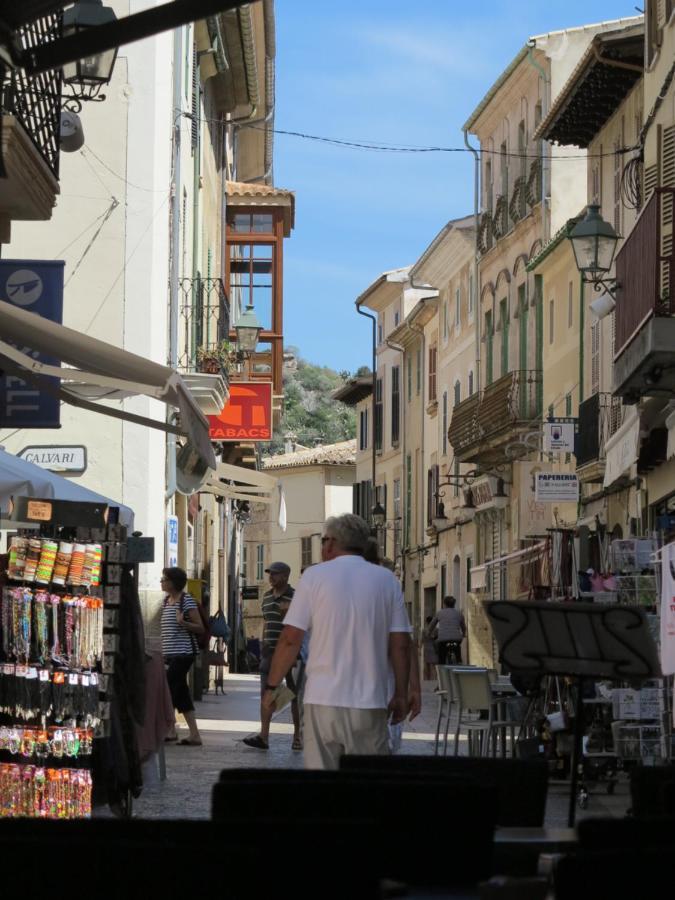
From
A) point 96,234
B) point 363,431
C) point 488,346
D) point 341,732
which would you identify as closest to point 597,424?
point 96,234

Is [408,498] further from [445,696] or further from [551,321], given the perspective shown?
[445,696]

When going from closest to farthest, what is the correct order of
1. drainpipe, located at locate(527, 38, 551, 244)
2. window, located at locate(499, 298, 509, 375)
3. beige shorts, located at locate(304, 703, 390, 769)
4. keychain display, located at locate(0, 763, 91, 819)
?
beige shorts, located at locate(304, 703, 390, 769), keychain display, located at locate(0, 763, 91, 819), drainpipe, located at locate(527, 38, 551, 244), window, located at locate(499, 298, 509, 375)

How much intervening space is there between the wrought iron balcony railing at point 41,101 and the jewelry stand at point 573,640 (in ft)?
20.0

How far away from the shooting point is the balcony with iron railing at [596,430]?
2828cm

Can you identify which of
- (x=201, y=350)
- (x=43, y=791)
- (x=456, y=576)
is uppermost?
(x=201, y=350)

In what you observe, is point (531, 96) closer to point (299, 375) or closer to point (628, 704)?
point (628, 704)

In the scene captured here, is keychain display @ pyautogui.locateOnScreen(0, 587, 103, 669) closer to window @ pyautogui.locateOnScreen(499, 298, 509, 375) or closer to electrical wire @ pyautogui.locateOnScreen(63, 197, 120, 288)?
electrical wire @ pyautogui.locateOnScreen(63, 197, 120, 288)

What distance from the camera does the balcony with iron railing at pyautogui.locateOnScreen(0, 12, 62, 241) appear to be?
12055mm

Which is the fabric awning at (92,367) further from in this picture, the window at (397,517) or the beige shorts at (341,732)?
the window at (397,517)

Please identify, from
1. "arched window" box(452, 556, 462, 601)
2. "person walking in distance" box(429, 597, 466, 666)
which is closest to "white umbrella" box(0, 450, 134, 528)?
"person walking in distance" box(429, 597, 466, 666)

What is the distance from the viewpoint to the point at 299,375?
Result: 15362cm

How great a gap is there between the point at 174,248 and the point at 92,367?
11.5 metres

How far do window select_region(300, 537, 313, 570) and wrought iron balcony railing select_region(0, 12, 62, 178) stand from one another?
227 feet

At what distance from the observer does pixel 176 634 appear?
1869 cm
